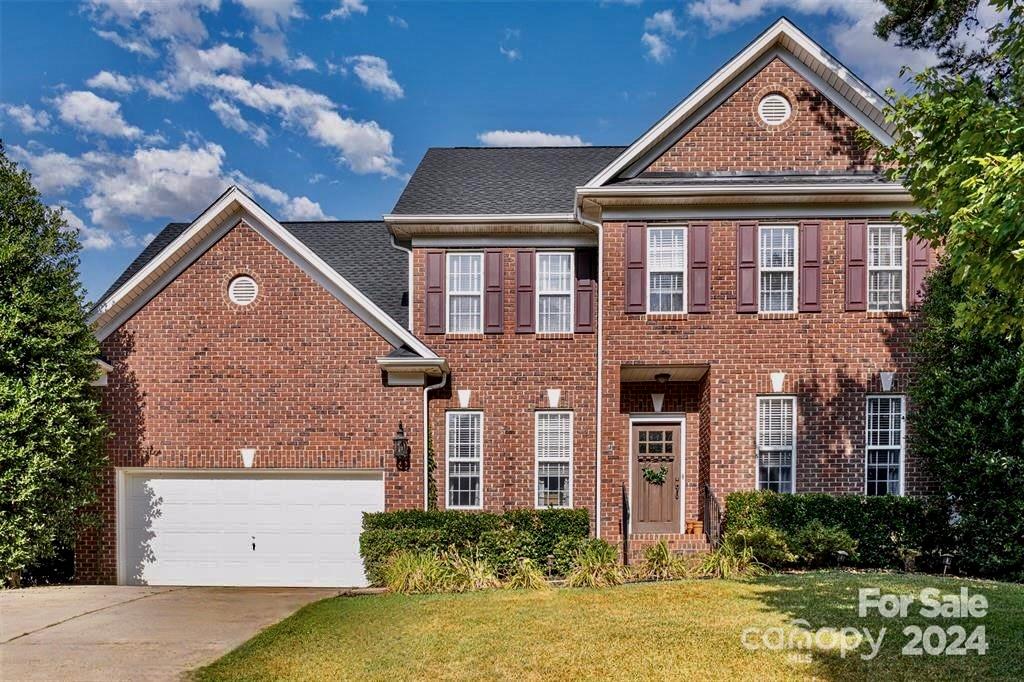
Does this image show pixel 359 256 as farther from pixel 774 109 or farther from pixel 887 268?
pixel 887 268

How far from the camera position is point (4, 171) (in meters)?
11.6

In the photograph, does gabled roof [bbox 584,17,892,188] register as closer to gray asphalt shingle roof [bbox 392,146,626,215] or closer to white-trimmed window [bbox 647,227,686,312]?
white-trimmed window [bbox 647,227,686,312]

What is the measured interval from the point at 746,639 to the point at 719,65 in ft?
32.6

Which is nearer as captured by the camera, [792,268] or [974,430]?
[974,430]

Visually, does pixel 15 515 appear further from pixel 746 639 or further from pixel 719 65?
pixel 719 65

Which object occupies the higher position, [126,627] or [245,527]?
[245,527]

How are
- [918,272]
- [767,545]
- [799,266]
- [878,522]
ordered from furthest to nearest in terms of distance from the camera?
[799,266], [918,272], [878,522], [767,545]

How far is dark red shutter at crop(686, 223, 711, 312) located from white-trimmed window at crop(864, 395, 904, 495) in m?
3.35

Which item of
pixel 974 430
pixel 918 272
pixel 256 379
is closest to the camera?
pixel 974 430

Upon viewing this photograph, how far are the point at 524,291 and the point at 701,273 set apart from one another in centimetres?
335

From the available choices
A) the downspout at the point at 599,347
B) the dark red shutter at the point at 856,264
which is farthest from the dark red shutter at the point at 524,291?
the dark red shutter at the point at 856,264

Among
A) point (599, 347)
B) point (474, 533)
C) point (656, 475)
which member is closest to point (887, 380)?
point (656, 475)

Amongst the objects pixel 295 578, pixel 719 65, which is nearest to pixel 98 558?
pixel 295 578

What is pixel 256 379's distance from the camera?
527 inches
